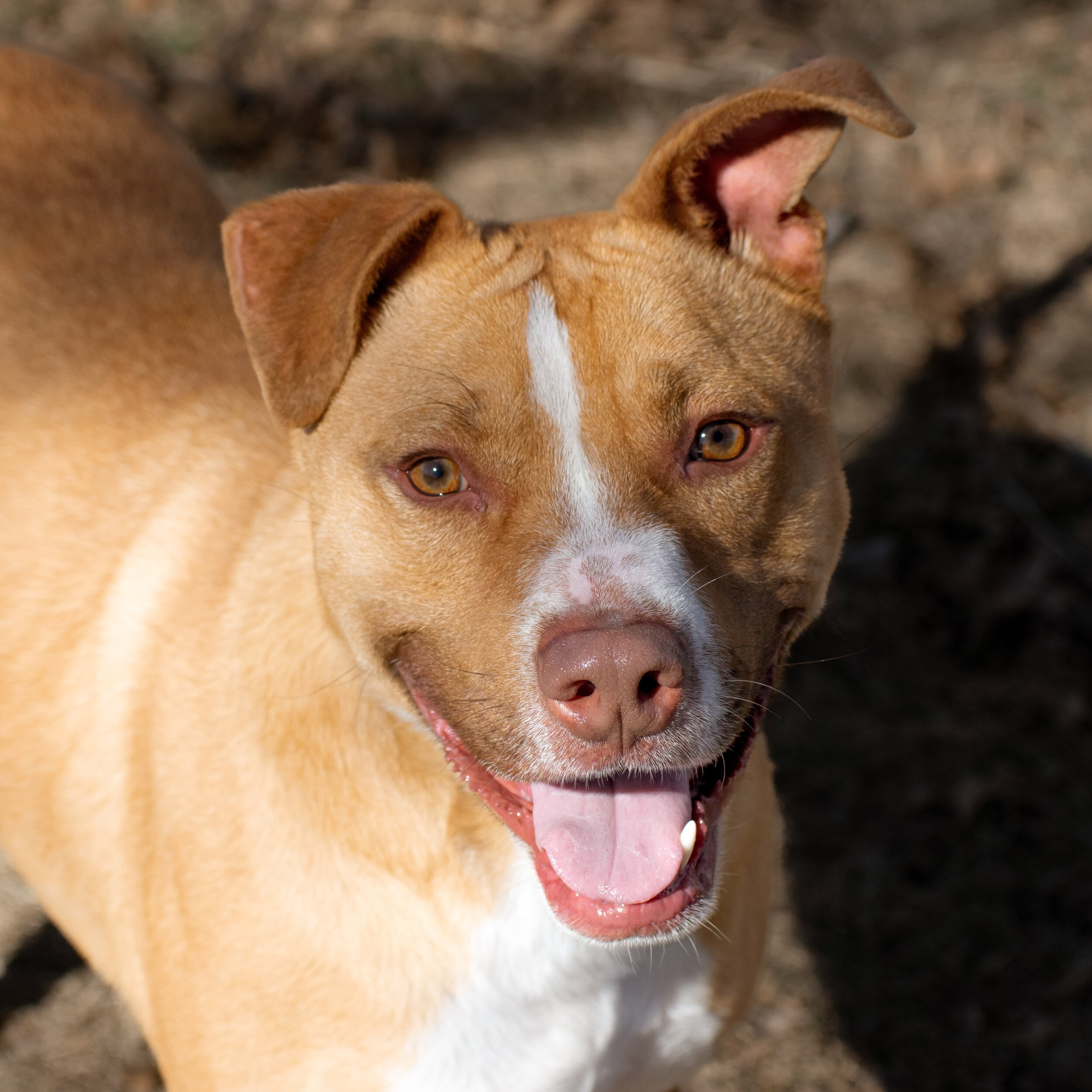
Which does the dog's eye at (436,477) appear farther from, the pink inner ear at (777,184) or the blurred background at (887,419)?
the blurred background at (887,419)

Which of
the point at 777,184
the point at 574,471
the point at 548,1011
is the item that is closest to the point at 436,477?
the point at 574,471

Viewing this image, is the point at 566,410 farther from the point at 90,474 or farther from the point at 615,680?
the point at 90,474

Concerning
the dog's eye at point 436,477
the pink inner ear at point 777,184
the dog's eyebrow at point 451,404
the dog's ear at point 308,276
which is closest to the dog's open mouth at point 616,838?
the dog's eye at point 436,477

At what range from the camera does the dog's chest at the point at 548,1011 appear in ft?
7.66

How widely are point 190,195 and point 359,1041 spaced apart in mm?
2586

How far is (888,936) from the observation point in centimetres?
396

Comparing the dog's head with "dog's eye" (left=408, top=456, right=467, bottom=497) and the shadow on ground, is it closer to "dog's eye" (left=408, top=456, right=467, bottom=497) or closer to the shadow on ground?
"dog's eye" (left=408, top=456, right=467, bottom=497)

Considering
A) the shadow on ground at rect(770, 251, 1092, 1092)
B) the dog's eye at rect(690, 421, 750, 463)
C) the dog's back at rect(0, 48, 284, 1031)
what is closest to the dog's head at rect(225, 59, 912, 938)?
the dog's eye at rect(690, 421, 750, 463)

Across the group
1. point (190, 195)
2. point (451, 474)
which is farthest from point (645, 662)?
point (190, 195)

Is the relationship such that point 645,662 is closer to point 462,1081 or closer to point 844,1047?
point 462,1081

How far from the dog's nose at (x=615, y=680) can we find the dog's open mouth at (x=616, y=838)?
255mm

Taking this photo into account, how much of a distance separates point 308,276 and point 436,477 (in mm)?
422

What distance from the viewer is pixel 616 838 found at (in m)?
2.21

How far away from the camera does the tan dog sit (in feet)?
6.84
